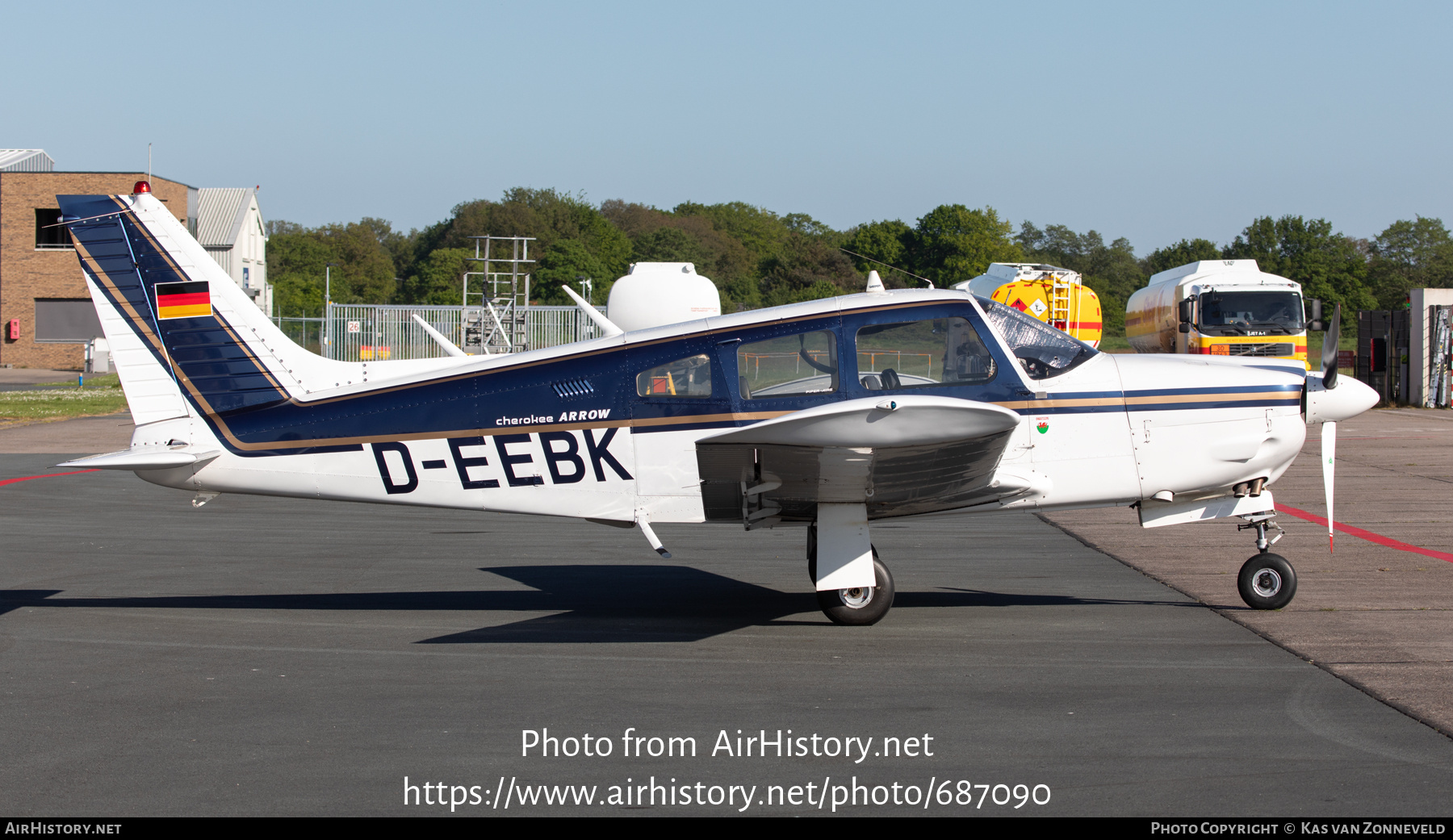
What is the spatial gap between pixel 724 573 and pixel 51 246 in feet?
183

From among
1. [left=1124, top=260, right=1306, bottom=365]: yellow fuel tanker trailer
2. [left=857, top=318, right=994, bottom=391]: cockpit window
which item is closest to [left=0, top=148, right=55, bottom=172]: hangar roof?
[left=1124, top=260, right=1306, bottom=365]: yellow fuel tanker trailer

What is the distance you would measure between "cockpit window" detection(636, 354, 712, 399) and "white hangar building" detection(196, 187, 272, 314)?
61.4 m

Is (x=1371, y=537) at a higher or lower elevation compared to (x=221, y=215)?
lower

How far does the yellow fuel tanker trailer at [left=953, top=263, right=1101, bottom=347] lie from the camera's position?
90.1 ft

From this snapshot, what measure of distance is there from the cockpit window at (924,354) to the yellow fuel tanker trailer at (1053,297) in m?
20.4

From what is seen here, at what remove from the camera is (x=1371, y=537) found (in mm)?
10953

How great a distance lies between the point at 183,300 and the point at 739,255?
4541 inches

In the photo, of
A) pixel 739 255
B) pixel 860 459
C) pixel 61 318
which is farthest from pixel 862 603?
pixel 739 255

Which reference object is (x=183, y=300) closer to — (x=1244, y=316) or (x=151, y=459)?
(x=151, y=459)

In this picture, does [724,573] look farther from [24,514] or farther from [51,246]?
[51,246]

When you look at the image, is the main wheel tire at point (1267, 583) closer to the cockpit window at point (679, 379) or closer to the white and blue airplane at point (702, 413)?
the white and blue airplane at point (702, 413)

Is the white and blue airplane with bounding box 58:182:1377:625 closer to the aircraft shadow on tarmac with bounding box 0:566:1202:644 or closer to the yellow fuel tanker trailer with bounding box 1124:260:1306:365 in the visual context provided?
the aircraft shadow on tarmac with bounding box 0:566:1202:644

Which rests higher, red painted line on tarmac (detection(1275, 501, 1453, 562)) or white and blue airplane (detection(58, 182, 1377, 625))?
white and blue airplane (detection(58, 182, 1377, 625))

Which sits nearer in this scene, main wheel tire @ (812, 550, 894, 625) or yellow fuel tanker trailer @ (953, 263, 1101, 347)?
main wheel tire @ (812, 550, 894, 625)
